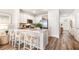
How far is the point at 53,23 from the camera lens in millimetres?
1501

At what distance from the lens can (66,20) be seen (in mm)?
1492

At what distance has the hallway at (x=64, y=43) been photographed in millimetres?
1459

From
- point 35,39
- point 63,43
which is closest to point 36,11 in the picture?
point 35,39

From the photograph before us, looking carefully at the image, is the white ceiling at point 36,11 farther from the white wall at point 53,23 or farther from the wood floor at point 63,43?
the wood floor at point 63,43

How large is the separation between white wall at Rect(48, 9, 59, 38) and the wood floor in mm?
87

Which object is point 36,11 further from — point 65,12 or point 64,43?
point 64,43

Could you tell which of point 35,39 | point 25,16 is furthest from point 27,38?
point 25,16

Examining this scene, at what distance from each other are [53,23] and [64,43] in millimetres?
380

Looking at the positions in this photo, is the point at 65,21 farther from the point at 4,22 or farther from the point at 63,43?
the point at 4,22

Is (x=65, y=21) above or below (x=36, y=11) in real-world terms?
below

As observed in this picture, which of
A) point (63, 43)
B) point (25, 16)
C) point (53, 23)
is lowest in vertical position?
point (63, 43)

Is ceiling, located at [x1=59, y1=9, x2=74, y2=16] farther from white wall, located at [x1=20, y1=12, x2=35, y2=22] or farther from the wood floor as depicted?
white wall, located at [x1=20, y1=12, x2=35, y2=22]

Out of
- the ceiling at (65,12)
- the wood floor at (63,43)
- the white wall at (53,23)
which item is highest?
the ceiling at (65,12)

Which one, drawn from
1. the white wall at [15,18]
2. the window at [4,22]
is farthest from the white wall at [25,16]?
the window at [4,22]
